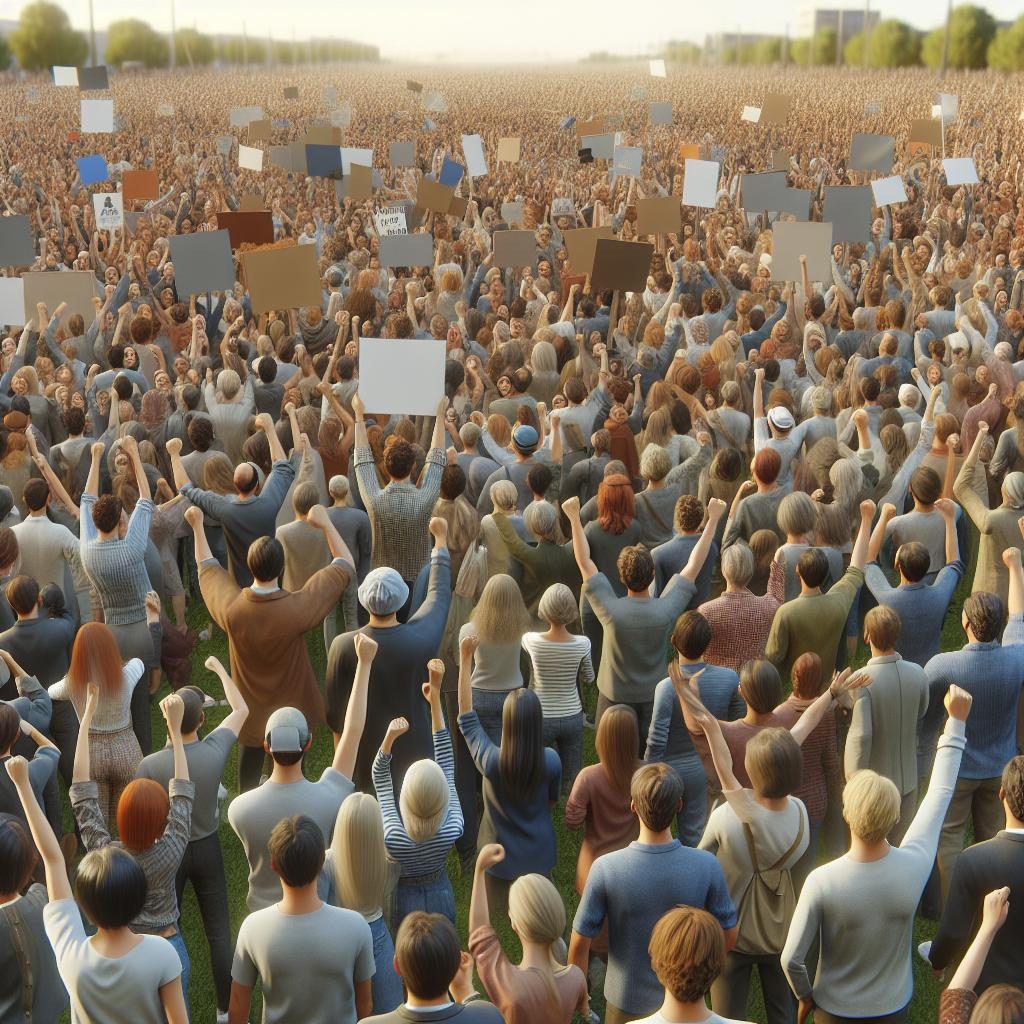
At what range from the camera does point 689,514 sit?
25.0 ft

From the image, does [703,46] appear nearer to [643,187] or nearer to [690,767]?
[643,187]

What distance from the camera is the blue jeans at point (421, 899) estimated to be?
5.22m

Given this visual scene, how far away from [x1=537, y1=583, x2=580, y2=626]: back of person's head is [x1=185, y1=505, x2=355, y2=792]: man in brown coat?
40.9 inches

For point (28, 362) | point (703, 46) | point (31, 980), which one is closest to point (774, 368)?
point (28, 362)

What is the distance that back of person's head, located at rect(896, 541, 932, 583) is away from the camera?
667 centimetres

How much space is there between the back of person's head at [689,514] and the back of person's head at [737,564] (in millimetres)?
760

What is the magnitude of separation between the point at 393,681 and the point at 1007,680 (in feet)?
9.00

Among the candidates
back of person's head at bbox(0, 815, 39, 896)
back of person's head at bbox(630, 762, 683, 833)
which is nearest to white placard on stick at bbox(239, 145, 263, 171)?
back of person's head at bbox(0, 815, 39, 896)

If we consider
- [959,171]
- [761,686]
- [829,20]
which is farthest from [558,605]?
[829,20]

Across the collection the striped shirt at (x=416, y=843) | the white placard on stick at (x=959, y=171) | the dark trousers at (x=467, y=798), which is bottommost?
the dark trousers at (x=467, y=798)

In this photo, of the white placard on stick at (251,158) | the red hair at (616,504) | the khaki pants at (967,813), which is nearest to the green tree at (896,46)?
the white placard on stick at (251,158)

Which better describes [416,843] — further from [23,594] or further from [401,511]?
[401,511]

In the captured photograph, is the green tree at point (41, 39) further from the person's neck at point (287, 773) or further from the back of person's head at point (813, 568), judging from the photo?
the person's neck at point (287, 773)

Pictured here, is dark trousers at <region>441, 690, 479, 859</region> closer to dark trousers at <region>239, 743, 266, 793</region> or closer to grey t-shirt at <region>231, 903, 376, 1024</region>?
dark trousers at <region>239, 743, 266, 793</region>
